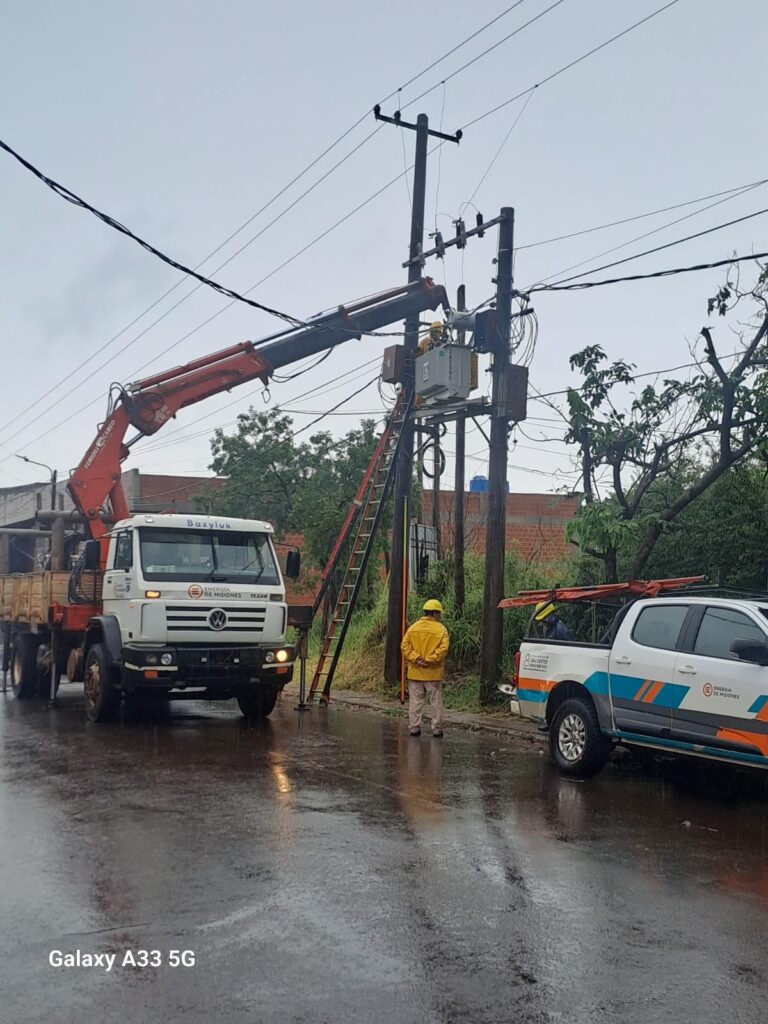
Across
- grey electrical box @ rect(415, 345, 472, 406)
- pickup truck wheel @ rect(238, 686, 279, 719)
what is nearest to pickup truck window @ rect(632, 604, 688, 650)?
pickup truck wheel @ rect(238, 686, 279, 719)

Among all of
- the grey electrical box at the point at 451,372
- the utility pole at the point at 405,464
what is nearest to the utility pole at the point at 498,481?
the grey electrical box at the point at 451,372

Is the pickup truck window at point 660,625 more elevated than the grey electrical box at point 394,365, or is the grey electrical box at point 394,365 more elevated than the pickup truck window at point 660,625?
the grey electrical box at point 394,365

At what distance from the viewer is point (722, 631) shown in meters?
9.34

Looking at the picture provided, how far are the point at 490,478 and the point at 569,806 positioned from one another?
6.87 m

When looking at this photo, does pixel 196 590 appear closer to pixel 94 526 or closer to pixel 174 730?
pixel 174 730

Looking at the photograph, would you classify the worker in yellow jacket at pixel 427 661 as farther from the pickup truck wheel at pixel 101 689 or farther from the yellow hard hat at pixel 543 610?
the pickup truck wheel at pixel 101 689

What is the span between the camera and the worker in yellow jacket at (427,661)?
1311cm

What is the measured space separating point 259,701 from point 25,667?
5352 millimetres

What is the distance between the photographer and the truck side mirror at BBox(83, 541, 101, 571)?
14805 millimetres

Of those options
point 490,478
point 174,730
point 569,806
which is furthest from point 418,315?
point 569,806

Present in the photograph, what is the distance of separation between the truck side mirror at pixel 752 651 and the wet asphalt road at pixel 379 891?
131 centimetres

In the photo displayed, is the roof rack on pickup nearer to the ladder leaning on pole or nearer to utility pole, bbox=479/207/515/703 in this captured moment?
utility pole, bbox=479/207/515/703

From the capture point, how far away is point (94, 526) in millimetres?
17500

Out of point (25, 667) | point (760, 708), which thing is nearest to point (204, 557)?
point (25, 667)
